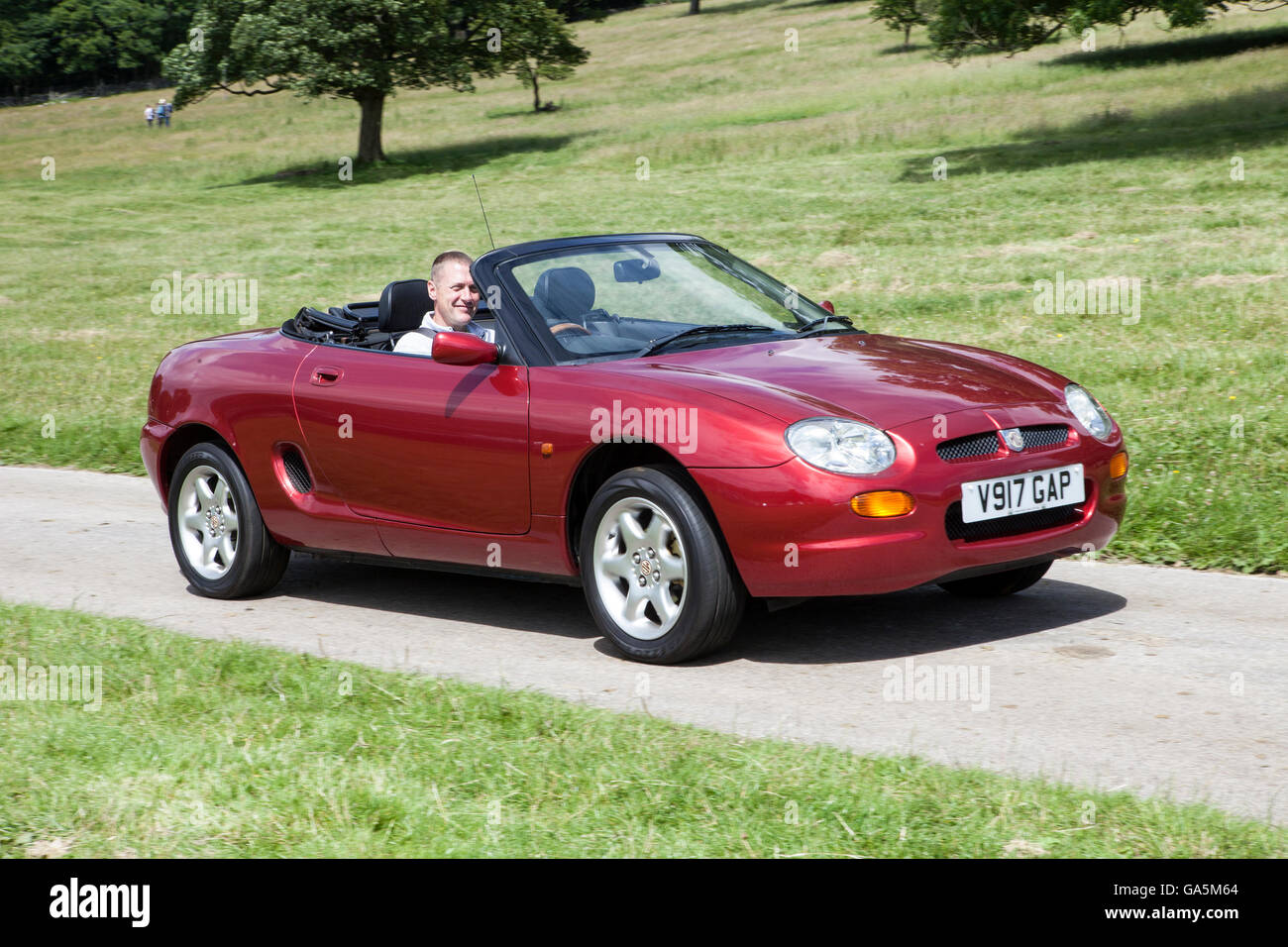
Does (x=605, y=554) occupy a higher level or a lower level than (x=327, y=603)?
higher

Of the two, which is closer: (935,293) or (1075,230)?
(935,293)

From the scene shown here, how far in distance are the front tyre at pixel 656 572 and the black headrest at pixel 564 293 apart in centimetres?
99

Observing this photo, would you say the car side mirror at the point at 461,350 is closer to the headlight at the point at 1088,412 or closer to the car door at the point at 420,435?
the car door at the point at 420,435

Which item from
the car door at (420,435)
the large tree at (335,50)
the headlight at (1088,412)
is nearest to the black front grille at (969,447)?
the headlight at (1088,412)

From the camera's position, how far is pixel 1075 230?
67.6 ft

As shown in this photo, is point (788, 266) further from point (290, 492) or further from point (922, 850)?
point (922, 850)

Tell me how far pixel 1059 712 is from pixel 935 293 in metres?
12.5

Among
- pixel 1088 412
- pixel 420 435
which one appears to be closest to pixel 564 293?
pixel 420 435

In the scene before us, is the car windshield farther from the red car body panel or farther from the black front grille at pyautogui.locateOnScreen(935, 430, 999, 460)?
the black front grille at pyautogui.locateOnScreen(935, 430, 999, 460)

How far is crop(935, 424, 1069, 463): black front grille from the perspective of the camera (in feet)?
17.4

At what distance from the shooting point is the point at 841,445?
5.22m

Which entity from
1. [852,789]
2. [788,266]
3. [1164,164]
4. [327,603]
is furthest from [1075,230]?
[852,789]

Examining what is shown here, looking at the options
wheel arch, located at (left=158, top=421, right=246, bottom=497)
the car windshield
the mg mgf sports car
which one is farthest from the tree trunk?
the car windshield

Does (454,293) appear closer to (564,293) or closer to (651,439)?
(564,293)
